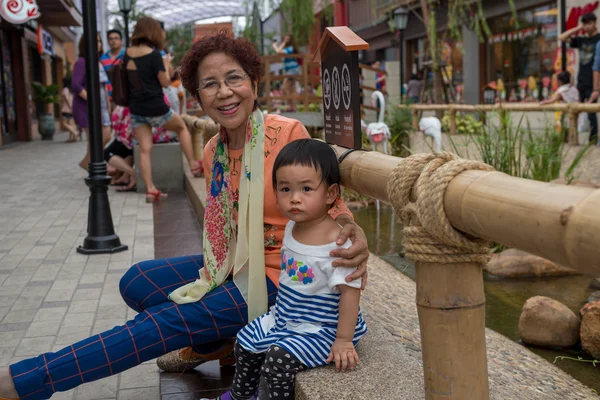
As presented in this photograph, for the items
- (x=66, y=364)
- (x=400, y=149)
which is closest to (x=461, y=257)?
(x=66, y=364)

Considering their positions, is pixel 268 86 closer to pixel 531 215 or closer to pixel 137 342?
pixel 137 342

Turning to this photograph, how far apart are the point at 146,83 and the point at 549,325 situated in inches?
193

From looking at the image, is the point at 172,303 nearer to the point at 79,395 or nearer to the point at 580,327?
the point at 79,395

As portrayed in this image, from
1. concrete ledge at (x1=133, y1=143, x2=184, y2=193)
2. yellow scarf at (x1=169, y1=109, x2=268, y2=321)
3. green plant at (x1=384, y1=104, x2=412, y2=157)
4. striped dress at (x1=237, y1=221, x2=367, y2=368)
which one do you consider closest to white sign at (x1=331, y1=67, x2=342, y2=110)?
yellow scarf at (x1=169, y1=109, x2=268, y2=321)

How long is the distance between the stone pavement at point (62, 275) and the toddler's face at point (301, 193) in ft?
3.71

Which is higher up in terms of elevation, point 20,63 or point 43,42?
point 43,42

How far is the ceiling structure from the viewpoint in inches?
2081

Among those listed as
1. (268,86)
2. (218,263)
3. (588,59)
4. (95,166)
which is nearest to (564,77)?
(588,59)

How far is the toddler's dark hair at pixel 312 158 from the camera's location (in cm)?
224

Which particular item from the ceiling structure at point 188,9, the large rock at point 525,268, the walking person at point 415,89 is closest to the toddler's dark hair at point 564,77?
the large rock at point 525,268

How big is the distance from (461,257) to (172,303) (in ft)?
4.00

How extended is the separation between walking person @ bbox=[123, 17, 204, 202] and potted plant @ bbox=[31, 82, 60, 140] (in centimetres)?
1473

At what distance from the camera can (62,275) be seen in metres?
Answer: 4.90

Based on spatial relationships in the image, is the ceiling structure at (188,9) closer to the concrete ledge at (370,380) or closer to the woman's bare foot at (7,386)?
the woman's bare foot at (7,386)
